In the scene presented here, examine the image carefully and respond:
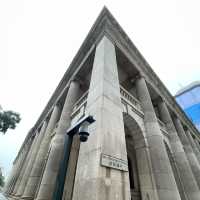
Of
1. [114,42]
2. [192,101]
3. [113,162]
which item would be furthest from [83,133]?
[192,101]

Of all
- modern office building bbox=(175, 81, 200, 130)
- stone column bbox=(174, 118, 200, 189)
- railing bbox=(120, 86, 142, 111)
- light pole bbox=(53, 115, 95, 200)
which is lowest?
light pole bbox=(53, 115, 95, 200)

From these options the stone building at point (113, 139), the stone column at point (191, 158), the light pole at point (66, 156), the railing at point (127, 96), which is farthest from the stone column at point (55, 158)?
the stone column at point (191, 158)

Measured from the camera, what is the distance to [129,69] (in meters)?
10.5

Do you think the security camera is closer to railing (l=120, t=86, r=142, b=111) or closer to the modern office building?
railing (l=120, t=86, r=142, b=111)

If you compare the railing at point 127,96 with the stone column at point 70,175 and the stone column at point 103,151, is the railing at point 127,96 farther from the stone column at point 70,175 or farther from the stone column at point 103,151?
the stone column at point 70,175

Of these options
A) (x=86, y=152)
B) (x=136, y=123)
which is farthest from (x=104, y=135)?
(x=136, y=123)

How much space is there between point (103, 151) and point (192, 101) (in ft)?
149

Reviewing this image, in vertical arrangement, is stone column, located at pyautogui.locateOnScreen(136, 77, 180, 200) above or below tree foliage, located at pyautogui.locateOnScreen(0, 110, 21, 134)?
below

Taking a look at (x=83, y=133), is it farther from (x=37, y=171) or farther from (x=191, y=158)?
(x=191, y=158)

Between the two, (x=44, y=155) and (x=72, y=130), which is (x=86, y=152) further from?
(x=44, y=155)

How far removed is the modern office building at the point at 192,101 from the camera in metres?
36.9

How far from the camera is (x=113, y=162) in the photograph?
3537mm

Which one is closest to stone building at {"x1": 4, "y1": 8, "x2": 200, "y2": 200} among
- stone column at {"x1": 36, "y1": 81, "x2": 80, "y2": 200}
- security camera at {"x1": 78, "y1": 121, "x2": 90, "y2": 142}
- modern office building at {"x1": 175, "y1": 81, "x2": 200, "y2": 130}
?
stone column at {"x1": 36, "y1": 81, "x2": 80, "y2": 200}

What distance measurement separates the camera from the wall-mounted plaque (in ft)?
11.0
